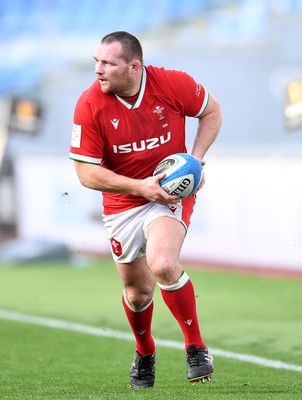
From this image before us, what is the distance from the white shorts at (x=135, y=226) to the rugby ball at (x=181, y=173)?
0.79 feet

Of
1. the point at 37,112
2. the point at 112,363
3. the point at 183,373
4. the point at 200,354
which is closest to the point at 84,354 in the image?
the point at 112,363

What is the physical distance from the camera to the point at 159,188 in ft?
21.0

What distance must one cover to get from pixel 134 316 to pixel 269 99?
9894mm

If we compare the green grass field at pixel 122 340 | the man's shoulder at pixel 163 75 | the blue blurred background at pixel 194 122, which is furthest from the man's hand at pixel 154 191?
the blue blurred background at pixel 194 122

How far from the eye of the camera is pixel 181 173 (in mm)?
6438

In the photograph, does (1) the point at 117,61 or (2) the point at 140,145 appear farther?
(2) the point at 140,145

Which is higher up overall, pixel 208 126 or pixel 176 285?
pixel 208 126

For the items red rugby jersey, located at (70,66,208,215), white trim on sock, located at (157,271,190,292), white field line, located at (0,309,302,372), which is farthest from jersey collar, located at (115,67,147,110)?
white field line, located at (0,309,302,372)

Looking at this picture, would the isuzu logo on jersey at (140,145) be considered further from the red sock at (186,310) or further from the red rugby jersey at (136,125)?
the red sock at (186,310)

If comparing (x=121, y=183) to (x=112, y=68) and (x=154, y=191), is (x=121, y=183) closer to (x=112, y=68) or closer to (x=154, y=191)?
(x=154, y=191)

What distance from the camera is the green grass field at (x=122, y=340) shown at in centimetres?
676

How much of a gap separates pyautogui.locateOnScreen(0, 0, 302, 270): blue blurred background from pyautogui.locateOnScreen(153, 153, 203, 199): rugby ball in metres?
6.44

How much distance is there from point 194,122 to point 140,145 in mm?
11291

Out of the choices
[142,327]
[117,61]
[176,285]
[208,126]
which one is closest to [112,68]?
[117,61]
